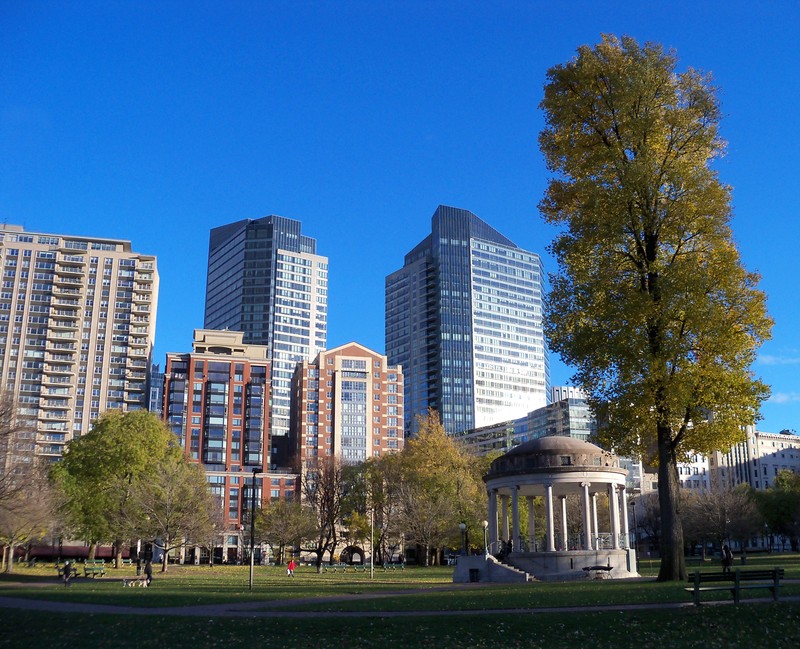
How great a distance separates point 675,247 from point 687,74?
681 centimetres

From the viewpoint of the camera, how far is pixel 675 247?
31.2 metres

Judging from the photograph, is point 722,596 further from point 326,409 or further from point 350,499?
point 326,409

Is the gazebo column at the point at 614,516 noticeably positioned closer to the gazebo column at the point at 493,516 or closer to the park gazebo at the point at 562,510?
the park gazebo at the point at 562,510

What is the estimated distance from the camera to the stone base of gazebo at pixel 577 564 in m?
44.0

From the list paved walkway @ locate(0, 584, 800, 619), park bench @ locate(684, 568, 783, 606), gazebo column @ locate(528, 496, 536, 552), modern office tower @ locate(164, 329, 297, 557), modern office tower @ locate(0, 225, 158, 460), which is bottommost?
paved walkway @ locate(0, 584, 800, 619)

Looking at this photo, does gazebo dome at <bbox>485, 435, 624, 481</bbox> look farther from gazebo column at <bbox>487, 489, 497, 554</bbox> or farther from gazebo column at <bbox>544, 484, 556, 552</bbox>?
gazebo column at <bbox>487, 489, 497, 554</bbox>

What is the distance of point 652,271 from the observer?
98.0ft

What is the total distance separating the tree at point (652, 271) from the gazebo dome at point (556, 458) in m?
14.6

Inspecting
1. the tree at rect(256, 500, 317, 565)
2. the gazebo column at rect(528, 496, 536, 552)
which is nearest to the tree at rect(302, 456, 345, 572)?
the tree at rect(256, 500, 317, 565)

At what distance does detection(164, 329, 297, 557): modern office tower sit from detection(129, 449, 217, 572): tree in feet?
264

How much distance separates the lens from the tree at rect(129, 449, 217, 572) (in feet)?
209

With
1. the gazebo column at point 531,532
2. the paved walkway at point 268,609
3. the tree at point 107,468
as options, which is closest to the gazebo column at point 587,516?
the gazebo column at point 531,532

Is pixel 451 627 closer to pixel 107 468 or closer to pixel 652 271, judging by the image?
pixel 652 271

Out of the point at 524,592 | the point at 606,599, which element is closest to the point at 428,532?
the point at 524,592
